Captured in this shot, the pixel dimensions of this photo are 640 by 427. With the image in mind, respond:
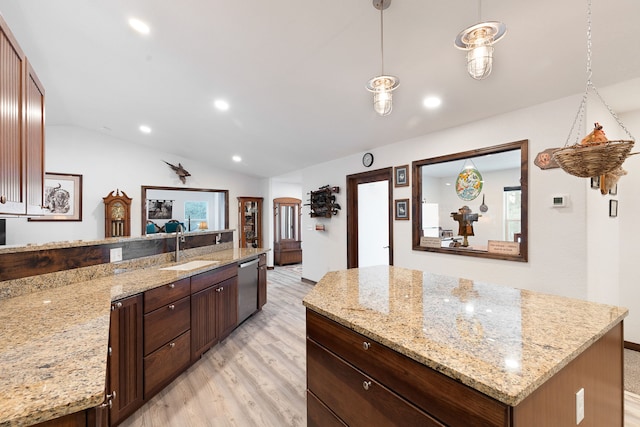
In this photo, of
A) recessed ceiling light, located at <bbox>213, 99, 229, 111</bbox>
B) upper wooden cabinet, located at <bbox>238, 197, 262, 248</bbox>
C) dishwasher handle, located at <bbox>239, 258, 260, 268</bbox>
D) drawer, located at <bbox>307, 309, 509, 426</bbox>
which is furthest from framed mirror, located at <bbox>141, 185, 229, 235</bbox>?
drawer, located at <bbox>307, 309, 509, 426</bbox>

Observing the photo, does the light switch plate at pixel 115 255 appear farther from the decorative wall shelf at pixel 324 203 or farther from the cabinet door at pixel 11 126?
the decorative wall shelf at pixel 324 203

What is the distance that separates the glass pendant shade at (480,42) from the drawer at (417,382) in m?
1.35

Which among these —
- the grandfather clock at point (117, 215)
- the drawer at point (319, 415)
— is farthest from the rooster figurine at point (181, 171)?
the drawer at point (319, 415)

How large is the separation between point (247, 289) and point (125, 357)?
1.83m

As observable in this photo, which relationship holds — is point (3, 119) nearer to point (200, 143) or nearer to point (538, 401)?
point (538, 401)

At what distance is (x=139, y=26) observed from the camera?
2.32 m

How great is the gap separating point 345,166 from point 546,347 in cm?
412

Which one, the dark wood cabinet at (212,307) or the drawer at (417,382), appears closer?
the drawer at (417,382)

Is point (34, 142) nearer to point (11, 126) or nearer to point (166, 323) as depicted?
point (11, 126)

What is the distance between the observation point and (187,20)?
2.15m

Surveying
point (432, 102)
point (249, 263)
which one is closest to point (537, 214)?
point (432, 102)

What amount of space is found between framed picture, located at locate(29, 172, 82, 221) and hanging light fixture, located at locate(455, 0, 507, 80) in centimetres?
662

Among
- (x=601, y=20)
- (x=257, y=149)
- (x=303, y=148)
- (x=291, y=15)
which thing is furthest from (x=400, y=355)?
(x=257, y=149)

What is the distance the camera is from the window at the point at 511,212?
113 inches
